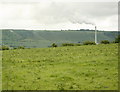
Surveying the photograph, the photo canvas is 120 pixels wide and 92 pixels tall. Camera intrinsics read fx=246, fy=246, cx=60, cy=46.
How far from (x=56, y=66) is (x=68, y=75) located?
235 inches

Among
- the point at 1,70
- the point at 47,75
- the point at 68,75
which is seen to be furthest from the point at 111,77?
the point at 1,70

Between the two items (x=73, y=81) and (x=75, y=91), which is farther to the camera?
(x=73, y=81)

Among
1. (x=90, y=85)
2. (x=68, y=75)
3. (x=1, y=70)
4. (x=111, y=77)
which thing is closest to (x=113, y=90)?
(x=90, y=85)

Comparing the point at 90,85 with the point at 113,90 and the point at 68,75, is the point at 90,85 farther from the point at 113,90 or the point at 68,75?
the point at 68,75

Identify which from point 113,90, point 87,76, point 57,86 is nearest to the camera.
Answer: point 113,90

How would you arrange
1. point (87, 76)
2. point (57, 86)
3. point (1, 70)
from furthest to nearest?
point (1, 70), point (87, 76), point (57, 86)

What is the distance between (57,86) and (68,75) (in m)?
4.60

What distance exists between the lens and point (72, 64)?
3183 cm

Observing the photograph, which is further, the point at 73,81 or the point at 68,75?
the point at 68,75

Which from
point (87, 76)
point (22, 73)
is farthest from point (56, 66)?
point (87, 76)

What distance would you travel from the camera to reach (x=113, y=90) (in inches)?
749

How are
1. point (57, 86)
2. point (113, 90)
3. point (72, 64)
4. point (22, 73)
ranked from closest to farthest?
point (113, 90) → point (57, 86) → point (22, 73) → point (72, 64)

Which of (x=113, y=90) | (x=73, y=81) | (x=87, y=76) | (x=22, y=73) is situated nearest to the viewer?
(x=113, y=90)

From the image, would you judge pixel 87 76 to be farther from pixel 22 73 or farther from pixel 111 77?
pixel 22 73
